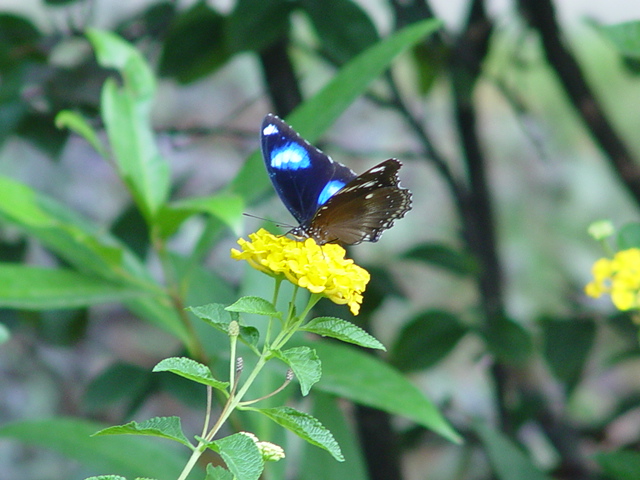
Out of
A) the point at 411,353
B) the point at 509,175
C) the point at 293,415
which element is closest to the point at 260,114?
the point at 509,175

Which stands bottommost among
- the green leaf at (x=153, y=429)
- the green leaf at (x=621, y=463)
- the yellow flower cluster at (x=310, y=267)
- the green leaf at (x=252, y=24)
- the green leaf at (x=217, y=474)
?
the green leaf at (x=621, y=463)

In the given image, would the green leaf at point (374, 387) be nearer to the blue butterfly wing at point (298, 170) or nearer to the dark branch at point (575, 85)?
the blue butterfly wing at point (298, 170)

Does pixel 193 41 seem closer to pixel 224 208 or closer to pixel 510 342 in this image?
pixel 224 208

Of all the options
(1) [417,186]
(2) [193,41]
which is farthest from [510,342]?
(1) [417,186]

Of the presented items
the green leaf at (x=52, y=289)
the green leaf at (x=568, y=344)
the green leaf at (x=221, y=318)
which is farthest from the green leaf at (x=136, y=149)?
the green leaf at (x=568, y=344)

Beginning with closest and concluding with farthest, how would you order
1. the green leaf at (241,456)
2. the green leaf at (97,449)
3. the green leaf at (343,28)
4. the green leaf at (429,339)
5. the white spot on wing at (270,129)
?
the green leaf at (241,456), the white spot on wing at (270,129), the green leaf at (97,449), the green leaf at (343,28), the green leaf at (429,339)

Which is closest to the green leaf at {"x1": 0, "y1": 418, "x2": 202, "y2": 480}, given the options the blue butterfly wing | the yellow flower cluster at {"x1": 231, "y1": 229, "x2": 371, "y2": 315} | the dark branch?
the blue butterfly wing

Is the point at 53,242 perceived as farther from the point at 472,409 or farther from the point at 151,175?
the point at 472,409
